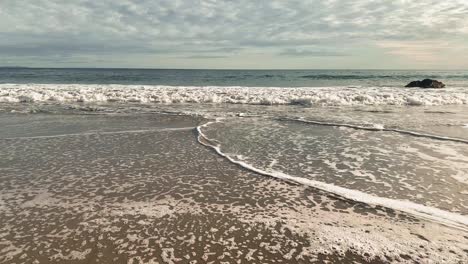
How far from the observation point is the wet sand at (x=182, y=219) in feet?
13.6

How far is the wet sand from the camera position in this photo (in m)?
4.16

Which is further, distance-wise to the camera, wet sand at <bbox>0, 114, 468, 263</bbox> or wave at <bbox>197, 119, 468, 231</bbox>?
wave at <bbox>197, 119, 468, 231</bbox>

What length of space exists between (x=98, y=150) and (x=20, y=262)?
5.34m

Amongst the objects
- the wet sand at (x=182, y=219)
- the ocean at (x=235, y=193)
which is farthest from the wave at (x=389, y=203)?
the wet sand at (x=182, y=219)

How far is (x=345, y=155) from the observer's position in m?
8.70

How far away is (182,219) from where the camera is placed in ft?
16.8

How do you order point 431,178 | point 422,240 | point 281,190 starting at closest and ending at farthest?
point 422,240 → point 281,190 → point 431,178

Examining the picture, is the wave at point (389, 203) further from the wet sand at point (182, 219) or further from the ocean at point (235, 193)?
the wet sand at point (182, 219)

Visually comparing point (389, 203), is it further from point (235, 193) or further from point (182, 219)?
point (182, 219)

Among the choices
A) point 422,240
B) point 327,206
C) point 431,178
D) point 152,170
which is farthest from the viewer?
point 152,170

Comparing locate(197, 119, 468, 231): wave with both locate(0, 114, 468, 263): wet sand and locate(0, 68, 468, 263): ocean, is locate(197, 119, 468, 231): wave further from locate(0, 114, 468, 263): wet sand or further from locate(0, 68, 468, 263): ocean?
locate(0, 114, 468, 263): wet sand

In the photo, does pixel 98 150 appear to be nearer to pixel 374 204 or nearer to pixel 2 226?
pixel 2 226

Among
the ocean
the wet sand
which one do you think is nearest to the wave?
the ocean

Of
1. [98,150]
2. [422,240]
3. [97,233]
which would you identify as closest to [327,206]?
[422,240]
